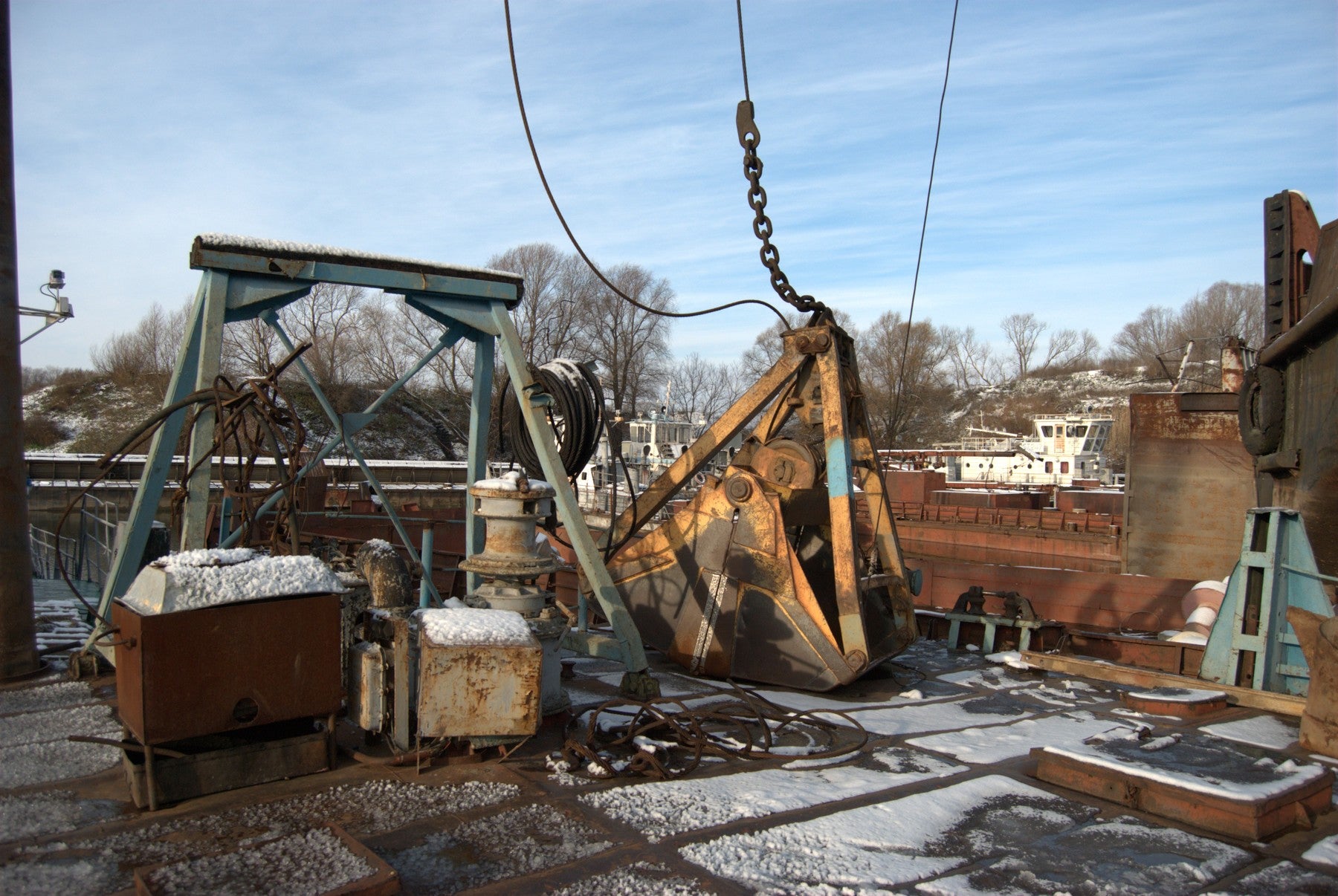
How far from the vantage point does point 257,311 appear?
5.42 meters

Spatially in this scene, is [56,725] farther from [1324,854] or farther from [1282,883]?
[1324,854]

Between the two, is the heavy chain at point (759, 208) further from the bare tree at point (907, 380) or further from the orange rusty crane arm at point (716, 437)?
the bare tree at point (907, 380)

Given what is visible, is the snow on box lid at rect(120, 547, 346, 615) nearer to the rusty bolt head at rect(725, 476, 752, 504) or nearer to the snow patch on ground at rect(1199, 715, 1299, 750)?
the rusty bolt head at rect(725, 476, 752, 504)

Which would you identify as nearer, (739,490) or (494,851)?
(494,851)

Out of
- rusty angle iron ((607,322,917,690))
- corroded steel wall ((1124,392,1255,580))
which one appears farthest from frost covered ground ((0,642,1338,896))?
corroded steel wall ((1124,392,1255,580))

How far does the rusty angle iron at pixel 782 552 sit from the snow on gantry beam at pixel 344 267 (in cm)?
209

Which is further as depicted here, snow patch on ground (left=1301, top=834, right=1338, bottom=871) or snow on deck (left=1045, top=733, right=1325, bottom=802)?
snow on deck (left=1045, top=733, right=1325, bottom=802)

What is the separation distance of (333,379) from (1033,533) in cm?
3700

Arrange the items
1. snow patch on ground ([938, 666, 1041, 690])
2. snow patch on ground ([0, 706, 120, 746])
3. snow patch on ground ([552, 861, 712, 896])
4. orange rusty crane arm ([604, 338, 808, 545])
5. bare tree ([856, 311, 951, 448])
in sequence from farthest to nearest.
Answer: bare tree ([856, 311, 951, 448])
orange rusty crane arm ([604, 338, 808, 545])
snow patch on ground ([938, 666, 1041, 690])
snow patch on ground ([0, 706, 120, 746])
snow patch on ground ([552, 861, 712, 896])

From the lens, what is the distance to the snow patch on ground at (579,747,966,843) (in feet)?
12.0

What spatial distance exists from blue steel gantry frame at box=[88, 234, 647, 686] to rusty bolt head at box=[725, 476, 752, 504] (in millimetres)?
1393

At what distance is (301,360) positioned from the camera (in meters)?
5.55

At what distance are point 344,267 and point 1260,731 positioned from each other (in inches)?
243

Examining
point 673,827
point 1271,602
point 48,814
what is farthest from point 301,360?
point 1271,602
